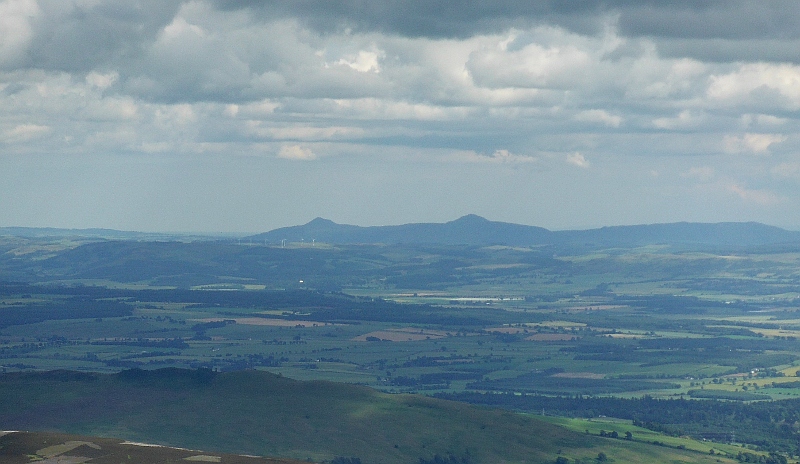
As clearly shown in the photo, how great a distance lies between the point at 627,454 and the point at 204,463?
103887 millimetres

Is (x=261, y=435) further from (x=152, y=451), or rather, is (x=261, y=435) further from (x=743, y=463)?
(x=152, y=451)

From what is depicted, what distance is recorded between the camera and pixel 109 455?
111188 mm

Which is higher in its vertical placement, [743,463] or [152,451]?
[152,451]

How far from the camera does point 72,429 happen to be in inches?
7756

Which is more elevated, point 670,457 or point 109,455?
point 109,455

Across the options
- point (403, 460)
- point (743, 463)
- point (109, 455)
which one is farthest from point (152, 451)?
point (743, 463)

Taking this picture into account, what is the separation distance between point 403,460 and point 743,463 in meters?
50.1

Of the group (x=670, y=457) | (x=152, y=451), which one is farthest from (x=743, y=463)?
(x=152, y=451)

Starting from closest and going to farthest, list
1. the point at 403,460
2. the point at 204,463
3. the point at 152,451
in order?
the point at 204,463 → the point at 152,451 → the point at 403,460

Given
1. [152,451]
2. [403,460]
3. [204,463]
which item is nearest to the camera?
[204,463]

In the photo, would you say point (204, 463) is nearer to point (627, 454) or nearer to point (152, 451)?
point (152, 451)

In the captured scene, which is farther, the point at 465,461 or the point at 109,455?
the point at 465,461

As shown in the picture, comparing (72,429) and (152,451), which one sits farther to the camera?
(72,429)

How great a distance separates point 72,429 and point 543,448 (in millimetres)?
68931
